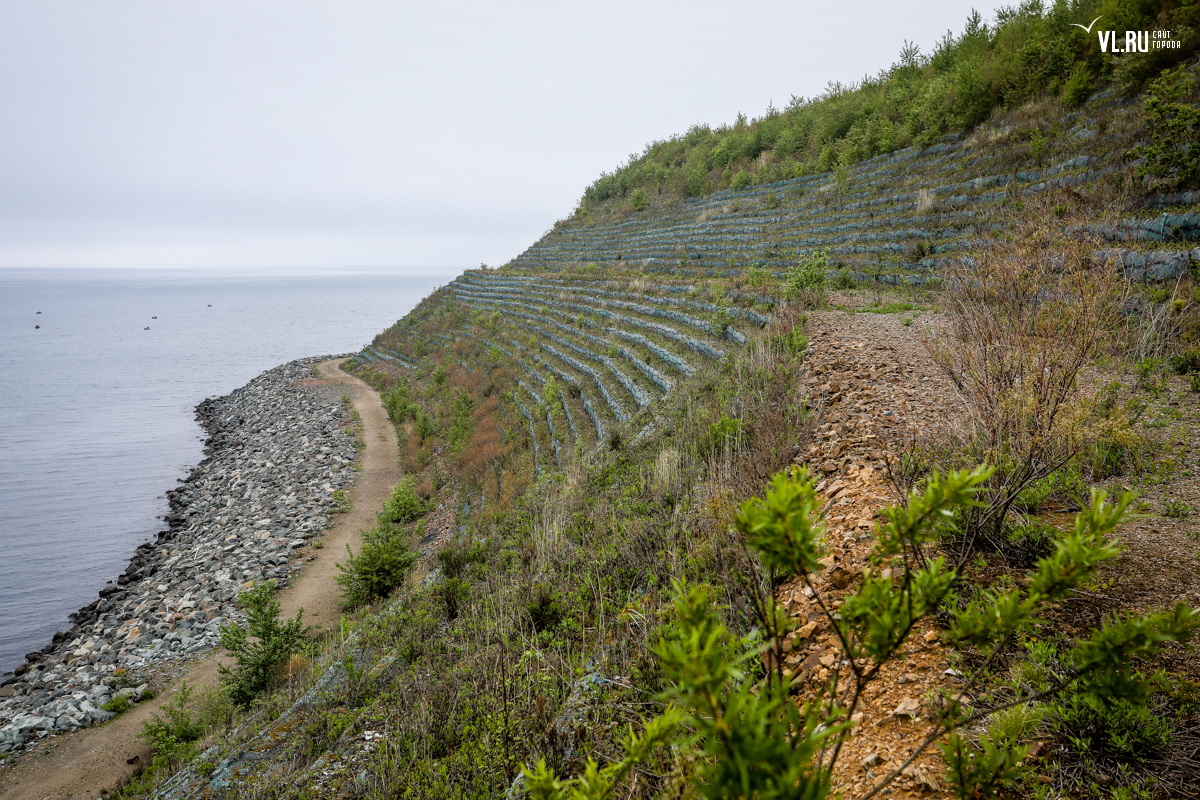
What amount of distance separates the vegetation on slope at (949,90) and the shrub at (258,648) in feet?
76.2

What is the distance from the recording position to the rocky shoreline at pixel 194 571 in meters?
10.0

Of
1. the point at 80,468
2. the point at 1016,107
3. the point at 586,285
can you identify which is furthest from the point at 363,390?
the point at 1016,107

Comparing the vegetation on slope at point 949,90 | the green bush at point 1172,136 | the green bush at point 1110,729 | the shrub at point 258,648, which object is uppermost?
the vegetation on slope at point 949,90

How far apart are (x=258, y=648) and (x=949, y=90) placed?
2750 cm

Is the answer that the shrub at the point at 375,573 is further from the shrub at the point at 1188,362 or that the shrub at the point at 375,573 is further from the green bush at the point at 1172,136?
the green bush at the point at 1172,136

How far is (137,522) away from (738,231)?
27937mm

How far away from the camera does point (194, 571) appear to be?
14609 millimetres

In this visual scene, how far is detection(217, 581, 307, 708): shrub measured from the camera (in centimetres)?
859

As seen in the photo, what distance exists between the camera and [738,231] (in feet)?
80.7

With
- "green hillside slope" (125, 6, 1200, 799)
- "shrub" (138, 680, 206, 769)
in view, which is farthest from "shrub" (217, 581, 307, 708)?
"green hillside slope" (125, 6, 1200, 799)

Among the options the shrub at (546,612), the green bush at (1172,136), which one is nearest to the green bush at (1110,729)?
the shrub at (546,612)

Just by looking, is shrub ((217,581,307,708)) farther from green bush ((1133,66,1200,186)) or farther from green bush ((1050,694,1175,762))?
green bush ((1133,66,1200,186))

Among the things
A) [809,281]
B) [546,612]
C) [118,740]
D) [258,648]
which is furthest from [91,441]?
[809,281]

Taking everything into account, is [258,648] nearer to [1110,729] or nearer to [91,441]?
[1110,729]
